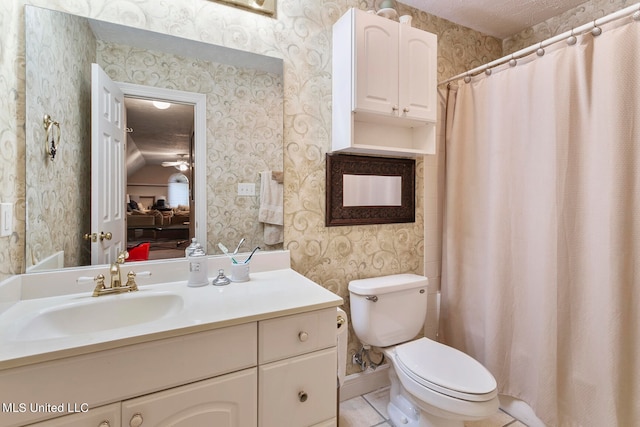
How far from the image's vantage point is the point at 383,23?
1.52 meters

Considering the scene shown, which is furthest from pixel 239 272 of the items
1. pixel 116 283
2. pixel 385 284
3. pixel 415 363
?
pixel 415 363

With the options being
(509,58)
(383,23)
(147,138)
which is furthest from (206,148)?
(509,58)

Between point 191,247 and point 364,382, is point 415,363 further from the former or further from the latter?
point 191,247

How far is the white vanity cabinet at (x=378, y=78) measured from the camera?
1.47m

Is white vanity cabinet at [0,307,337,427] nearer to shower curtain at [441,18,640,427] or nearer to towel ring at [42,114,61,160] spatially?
towel ring at [42,114,61,160]

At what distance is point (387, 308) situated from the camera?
5.40ft

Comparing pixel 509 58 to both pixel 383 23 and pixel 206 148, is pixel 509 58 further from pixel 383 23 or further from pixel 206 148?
pixel 206 148

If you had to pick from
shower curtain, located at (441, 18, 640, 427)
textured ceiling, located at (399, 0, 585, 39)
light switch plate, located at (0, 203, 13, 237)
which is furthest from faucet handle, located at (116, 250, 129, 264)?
textured ceiling, located at (399, 0, 585, 39)

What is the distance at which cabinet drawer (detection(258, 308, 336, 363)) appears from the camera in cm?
99

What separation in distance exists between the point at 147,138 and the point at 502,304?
1967mm

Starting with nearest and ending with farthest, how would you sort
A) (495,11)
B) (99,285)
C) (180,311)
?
1. (180,311)
2. (99,285)
3. (495,11)

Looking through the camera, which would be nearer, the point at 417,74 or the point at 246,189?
the point at 246,189

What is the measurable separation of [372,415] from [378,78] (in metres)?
1.80
